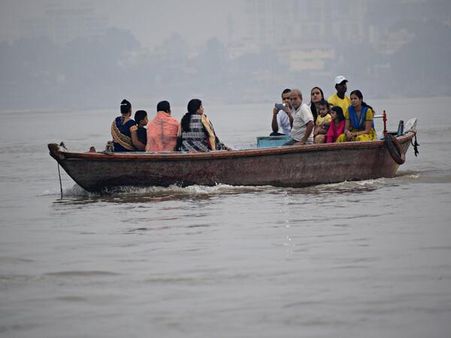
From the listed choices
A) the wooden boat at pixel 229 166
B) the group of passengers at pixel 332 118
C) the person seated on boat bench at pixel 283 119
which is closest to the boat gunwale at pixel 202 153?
the wooden boat at pixel 229 166

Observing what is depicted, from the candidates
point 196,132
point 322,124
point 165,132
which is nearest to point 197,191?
point 196,132

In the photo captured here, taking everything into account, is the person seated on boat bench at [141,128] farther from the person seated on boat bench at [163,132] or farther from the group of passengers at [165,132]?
the person seated on boat bench at [163,132]

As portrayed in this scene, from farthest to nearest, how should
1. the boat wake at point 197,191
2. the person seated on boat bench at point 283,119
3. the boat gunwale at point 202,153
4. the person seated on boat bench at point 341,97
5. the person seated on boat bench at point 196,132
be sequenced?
the person seated on boat bench at point 283,119
the person seated on boat bench at point 341,97
the person seated on boat bench at point 196,132
the boat wake at point 197,191
the boat gunwale at point 202,153

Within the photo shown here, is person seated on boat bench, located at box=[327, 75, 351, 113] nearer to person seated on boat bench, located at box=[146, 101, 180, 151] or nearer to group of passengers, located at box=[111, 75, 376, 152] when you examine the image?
group of passengers, located at box=[111, 75, 376, 152]

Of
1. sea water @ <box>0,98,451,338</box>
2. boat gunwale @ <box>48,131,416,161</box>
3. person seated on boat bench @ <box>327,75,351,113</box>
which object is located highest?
person seated on boat bench @ <box>327,75,351,113</box>

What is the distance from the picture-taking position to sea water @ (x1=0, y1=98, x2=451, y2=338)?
28.0 ft

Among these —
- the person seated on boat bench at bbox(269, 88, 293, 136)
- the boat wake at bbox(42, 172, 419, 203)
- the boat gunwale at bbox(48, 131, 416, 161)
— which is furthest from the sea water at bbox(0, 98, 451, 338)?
the person seated on boat bench at bbox(269, 88, 293, 136)

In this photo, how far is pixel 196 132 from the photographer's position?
1570cm

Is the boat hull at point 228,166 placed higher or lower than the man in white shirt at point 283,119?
lower

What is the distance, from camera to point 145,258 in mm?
10797

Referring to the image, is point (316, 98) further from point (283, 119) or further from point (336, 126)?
point (283, 119)

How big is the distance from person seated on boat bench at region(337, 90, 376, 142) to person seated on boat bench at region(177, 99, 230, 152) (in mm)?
1440

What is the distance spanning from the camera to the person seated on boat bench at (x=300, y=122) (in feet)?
51.4

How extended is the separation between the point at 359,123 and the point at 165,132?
2.10 m
